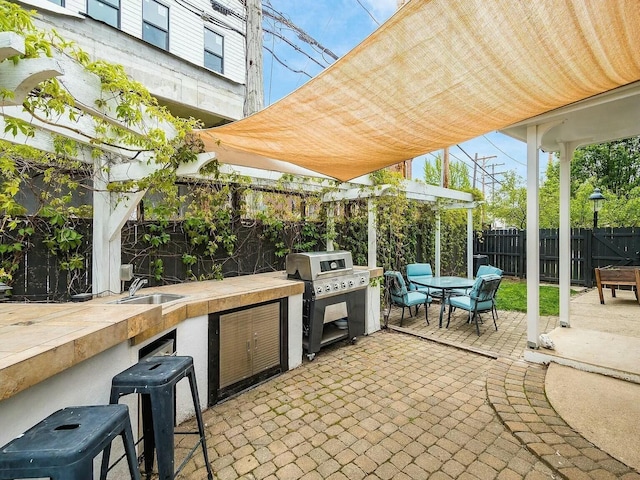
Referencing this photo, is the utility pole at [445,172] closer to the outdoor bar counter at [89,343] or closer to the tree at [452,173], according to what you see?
Result: the tree at [452,173]

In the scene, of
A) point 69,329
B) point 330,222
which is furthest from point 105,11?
point 69,329

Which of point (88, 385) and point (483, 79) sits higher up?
point (483, 79)

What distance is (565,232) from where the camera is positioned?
13.9 ft

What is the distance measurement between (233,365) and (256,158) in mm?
2269

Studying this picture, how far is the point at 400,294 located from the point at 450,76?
4036 mm

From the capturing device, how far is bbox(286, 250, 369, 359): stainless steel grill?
3979mm

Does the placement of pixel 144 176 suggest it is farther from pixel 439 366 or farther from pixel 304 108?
pixel 439 366

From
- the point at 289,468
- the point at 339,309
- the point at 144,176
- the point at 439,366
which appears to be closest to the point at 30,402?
the point at 289,468

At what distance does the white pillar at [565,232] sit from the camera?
166 inches

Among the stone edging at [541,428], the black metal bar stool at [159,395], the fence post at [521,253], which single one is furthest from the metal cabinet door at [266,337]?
the fence post at [521,253]

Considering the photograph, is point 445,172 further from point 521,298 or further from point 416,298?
point 416,298

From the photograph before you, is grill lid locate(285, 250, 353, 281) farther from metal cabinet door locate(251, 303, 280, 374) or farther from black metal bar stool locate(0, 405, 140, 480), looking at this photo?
black metal bar stool locate(0, 405, 140, 480)

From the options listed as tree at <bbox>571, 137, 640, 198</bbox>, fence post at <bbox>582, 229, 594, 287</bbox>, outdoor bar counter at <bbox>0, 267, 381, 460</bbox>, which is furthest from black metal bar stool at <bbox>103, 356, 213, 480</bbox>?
tree at <bbox>571, 137, 640, 198</bbox>

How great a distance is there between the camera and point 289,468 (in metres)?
2.18
